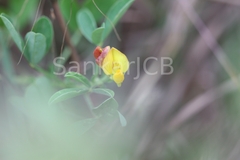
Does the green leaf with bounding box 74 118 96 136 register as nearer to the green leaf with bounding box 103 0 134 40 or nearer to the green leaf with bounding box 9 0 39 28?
the green leaf with bounding box 103 0 134 40

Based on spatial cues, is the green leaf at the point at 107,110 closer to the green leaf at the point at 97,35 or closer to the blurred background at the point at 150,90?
the blurred background at the point at 150,90

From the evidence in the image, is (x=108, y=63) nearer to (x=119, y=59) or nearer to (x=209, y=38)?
(x=119, y=59)

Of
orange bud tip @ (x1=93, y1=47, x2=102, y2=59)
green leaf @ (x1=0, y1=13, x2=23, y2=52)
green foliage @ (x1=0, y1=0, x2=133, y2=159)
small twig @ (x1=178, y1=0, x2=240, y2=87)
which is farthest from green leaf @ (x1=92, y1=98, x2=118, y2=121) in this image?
small twig @ (x1=178, y1=0, x2=240, y2=87)

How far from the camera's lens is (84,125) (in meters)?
0.69

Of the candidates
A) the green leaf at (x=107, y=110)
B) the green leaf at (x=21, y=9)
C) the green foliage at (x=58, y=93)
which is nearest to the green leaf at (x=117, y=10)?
the green foliage at (x=58, y=93)

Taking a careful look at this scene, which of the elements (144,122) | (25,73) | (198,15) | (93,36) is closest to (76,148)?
(93,36)

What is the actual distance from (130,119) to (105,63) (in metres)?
0.30

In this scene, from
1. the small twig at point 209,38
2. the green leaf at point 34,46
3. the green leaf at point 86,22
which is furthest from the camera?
the small twig at point 209,38

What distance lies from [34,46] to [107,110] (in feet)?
0.75

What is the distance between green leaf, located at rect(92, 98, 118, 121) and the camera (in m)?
0.66

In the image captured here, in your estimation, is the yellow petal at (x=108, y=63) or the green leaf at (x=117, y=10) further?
the green leaf at (x=117, y=10)

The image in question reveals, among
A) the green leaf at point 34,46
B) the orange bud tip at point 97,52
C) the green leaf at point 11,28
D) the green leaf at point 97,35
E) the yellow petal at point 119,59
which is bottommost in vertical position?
the yellow petal at point 119,59

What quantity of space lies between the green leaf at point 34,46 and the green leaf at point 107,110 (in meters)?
0.20

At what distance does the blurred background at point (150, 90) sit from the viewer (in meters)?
0.67
